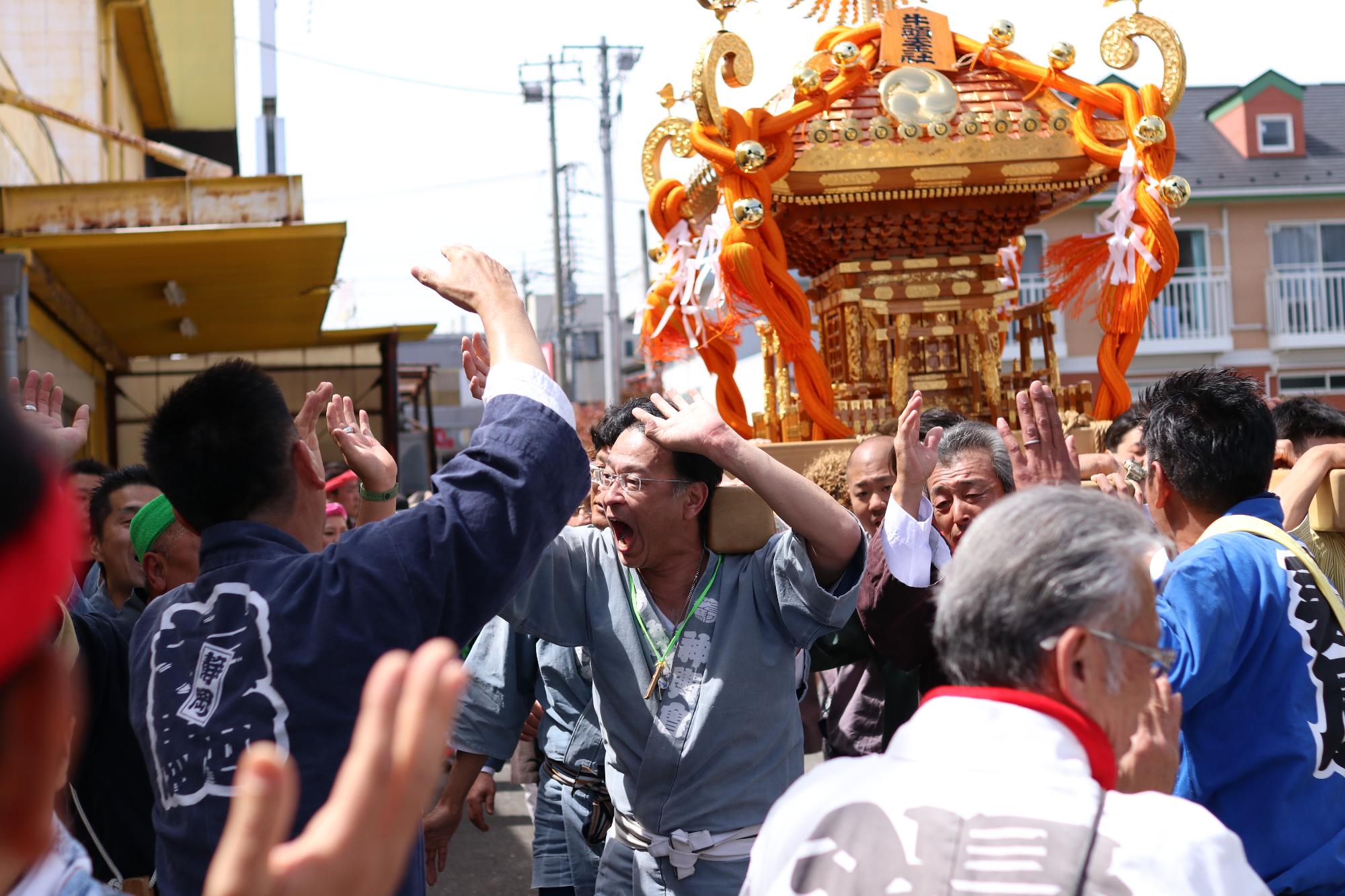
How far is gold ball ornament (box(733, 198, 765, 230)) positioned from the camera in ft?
20.0

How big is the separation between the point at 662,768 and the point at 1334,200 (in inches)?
888

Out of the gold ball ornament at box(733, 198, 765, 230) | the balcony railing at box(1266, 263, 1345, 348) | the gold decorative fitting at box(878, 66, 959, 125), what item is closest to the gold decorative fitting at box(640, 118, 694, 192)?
the gold ball ornament at box(733, 198, 765, 230)

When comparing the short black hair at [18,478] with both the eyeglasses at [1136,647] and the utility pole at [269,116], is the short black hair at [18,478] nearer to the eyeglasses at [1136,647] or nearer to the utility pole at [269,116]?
the eyeglasses at [1136,647]

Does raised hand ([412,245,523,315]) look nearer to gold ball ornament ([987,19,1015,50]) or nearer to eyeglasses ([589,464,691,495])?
eyeglasses ([589,464,691,495])

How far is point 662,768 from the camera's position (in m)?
2.95

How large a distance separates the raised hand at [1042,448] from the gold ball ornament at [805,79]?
4022 mm

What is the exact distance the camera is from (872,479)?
4.13 m

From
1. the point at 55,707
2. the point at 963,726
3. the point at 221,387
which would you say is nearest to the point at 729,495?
the point at 221,387

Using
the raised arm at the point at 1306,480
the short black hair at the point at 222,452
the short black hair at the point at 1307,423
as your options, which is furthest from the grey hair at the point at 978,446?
the short black hair at the point at 222,452

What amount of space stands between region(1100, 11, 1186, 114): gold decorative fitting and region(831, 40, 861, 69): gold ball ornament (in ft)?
4.13

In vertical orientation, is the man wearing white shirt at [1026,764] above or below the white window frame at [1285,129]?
below

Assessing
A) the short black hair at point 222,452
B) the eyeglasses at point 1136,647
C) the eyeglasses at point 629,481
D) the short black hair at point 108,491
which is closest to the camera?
the eyeglasses at point 1136,647

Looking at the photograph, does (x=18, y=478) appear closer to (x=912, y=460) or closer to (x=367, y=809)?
(x=367, y=809)

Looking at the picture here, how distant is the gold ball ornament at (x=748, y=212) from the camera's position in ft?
20.0
